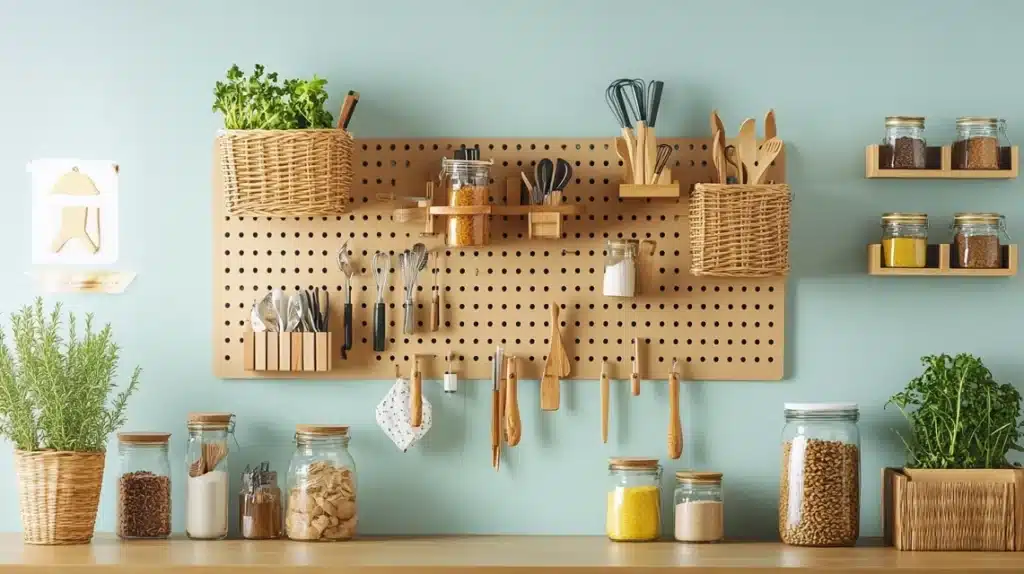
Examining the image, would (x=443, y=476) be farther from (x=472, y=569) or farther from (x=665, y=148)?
(x=665, y=148)

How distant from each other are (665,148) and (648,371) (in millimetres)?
487

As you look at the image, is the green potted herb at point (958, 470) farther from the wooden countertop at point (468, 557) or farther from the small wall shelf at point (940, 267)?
the small wall shelf at point (940, 267)

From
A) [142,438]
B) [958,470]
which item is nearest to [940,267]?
[958,470]

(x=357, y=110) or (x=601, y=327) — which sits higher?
(x=357, y=110)

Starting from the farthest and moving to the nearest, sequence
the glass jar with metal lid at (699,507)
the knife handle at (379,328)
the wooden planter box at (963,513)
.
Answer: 1. the knife handle at (379,328)
2. the glass jar with metal lid at (699,507)
3. the wooden planter box at (963,513)

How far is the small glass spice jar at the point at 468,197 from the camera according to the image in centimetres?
250

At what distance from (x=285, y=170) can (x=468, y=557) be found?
86 cm

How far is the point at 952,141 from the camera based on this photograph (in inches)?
104

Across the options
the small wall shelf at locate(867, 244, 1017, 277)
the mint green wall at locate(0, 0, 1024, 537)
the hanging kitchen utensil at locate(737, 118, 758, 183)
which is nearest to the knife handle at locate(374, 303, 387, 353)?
the mint green wall at locate(0, 0, 1024, 537)

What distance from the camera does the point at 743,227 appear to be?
8.05ft

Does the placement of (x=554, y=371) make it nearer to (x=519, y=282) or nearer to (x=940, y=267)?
(x=519, y=282)

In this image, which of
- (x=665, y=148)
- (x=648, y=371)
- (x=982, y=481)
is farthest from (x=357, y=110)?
(x=982, y=481)

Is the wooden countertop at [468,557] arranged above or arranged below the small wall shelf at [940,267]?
below

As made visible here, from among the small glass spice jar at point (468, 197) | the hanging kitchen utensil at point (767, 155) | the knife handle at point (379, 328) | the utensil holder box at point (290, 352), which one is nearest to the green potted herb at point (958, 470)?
the hanging kitchen utensil at point (767, 155)
